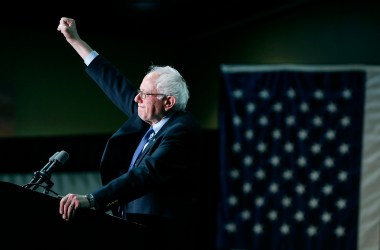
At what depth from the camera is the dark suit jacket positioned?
1.91 m

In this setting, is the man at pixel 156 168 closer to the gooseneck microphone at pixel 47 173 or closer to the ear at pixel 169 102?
the ear at pixel 169 102

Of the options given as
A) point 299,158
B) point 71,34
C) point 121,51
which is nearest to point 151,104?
point 71,34

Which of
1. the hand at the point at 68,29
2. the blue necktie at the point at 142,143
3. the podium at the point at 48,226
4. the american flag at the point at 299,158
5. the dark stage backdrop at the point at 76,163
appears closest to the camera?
the podium at the point at 48,226

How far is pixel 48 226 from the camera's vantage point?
5.82 ft

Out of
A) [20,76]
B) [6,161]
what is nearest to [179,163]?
[6,161]

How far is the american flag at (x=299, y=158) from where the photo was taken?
568cm

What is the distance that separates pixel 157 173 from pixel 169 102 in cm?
38

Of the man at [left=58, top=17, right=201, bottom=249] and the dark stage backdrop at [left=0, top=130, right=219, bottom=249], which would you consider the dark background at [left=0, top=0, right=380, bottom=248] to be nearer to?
the dark stage backdrop at [left=0, top=130, right=219, bottom=249]

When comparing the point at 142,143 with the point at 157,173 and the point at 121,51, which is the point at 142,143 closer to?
the point at 157,173

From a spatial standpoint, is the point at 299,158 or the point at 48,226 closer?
the point at 48,226

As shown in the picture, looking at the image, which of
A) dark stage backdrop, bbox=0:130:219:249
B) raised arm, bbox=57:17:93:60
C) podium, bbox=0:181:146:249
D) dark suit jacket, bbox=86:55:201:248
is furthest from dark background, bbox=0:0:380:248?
podium, bbox=0:181:146:249

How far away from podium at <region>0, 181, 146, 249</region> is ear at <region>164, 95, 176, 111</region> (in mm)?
543

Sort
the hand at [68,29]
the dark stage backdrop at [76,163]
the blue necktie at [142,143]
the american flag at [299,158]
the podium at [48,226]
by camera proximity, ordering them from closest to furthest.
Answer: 1. the podium at [48,226]
2. the blue necktie at [142,143]
3. the hand at [68,29]
4. the dark stage backdrop at [76,163]
5. the american flag at [299,158]

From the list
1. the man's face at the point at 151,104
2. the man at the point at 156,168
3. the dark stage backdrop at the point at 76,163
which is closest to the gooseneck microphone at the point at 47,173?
the man at the point at 156,168
